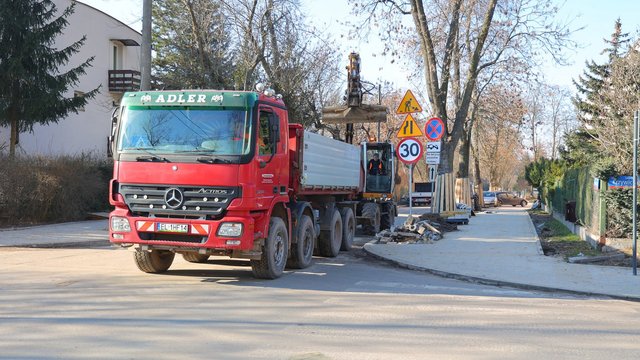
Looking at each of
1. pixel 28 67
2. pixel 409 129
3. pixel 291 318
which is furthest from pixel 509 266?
pixel 28 67

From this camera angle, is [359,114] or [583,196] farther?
[359,114]

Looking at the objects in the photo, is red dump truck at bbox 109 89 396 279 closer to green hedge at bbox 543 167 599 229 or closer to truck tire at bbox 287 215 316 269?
truck tire at bbox 287 215 316 269

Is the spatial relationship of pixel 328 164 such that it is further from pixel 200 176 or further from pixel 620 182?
pixel 620 182

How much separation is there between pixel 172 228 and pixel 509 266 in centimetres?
688

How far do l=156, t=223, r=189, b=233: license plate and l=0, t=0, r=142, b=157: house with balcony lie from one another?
24.6 m

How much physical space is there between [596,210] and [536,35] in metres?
11.5

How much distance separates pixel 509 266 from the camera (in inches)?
499

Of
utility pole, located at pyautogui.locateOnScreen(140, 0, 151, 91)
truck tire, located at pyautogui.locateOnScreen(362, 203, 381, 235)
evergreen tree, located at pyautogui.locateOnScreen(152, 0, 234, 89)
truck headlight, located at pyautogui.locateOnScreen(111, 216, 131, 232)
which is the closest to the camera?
truck headlight, located at pyautogui.locateOnScreen(111, 216, 131, 232)

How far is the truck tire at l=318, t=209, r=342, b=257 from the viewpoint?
1439cm

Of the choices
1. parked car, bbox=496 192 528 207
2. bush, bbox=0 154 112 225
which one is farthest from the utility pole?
parked car, bbox=496 192 528 207

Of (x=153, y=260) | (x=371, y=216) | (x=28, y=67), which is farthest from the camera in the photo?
(x=28, y=67)

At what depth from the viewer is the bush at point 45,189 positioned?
768 inches

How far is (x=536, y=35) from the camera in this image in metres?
24.7

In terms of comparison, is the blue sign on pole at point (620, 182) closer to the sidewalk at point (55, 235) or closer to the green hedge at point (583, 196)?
the green hedge at point (583, 196)
